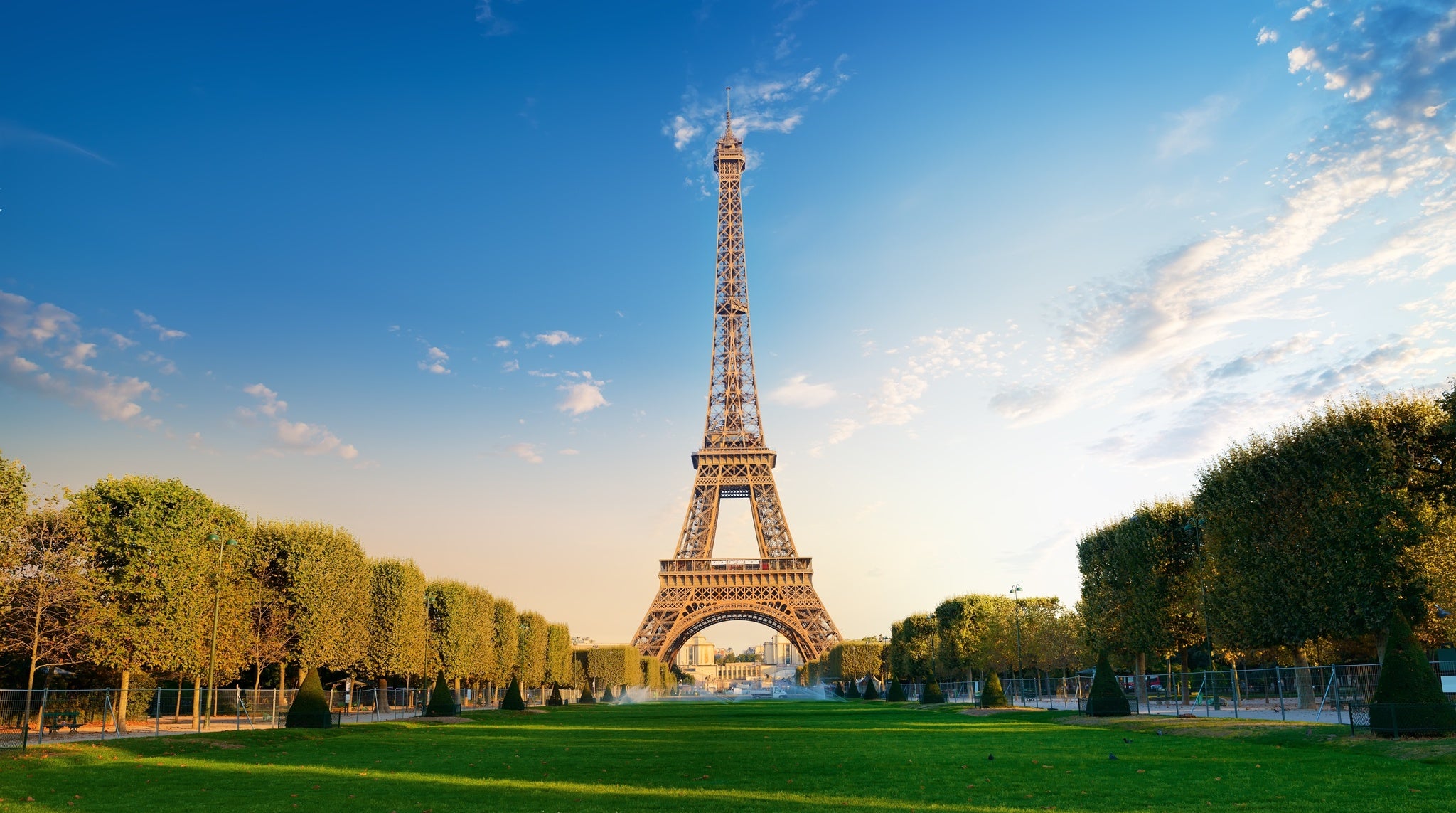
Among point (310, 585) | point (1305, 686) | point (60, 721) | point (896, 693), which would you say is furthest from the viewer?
point (896, 693)

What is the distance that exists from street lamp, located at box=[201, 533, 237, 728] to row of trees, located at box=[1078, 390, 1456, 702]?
117ft

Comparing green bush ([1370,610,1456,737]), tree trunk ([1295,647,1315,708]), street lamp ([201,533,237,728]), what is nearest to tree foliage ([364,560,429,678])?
street lamp ([201,533,237,728])

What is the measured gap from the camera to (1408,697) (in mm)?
20766

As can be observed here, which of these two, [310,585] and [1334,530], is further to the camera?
[310,585]

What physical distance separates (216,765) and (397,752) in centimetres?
446

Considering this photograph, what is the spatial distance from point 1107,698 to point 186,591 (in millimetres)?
35171

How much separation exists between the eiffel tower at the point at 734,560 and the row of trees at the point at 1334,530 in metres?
50.0

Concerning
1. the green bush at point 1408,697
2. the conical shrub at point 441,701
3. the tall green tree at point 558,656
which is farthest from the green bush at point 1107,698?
the tall green tree at point 558,656

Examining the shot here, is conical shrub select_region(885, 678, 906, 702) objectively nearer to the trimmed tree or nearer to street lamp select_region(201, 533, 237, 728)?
the trimmed tree

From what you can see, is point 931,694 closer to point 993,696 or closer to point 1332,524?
point 993,696

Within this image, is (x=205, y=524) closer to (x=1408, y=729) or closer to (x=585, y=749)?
(x=585, y=749)

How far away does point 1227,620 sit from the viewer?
33812 mm

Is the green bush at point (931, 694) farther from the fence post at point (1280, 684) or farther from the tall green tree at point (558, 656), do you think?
the tall green tree at point (558, 656)

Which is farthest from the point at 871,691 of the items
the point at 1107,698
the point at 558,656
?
the point at 1107,698
